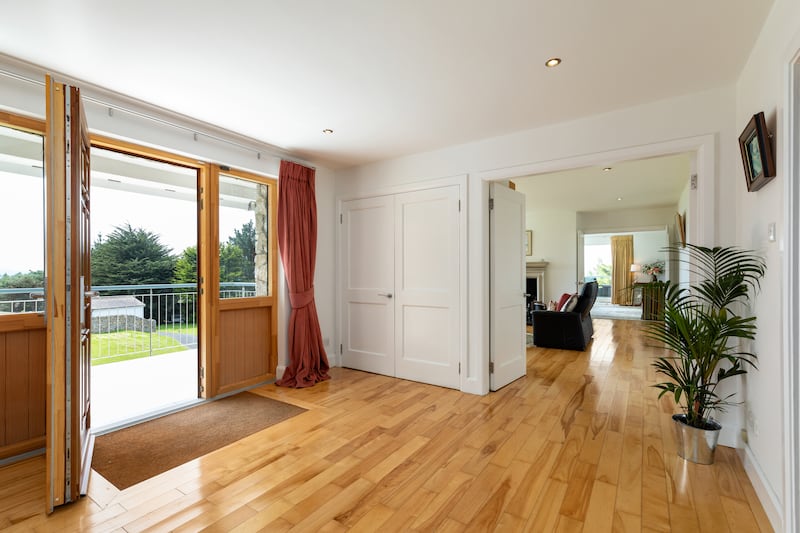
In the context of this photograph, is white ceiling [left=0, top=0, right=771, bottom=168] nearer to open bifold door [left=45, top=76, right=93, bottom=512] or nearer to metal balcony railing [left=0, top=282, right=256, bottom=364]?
open bifold door [left=45, top=76, right=93, bottom=512]

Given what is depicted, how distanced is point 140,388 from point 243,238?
6.22 feet

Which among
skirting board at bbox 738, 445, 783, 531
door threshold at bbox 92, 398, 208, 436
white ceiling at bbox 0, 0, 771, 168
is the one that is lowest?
door threshold at bbox 92, 398, 208, 436

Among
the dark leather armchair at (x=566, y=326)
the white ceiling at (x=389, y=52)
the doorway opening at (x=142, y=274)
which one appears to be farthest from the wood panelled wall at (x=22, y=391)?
the dark leather armchair at (x=566, y=326)

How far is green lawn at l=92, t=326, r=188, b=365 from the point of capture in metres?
4.72

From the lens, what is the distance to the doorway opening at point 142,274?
175 inches

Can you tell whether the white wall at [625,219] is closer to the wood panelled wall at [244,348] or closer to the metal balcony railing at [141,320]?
the wood panelled wall at [244,348]

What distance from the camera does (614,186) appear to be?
641 centimetres

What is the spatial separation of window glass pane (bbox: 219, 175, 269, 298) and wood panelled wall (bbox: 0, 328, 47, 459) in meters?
1.38

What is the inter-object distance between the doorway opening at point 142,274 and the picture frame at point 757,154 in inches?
187

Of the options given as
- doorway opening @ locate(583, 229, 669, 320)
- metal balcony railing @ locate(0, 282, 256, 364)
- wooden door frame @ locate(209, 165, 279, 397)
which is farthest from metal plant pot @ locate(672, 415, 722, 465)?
doorway opening @ locate(583, 229, 669, 320)

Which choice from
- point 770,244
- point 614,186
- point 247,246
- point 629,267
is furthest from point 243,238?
point 629,267

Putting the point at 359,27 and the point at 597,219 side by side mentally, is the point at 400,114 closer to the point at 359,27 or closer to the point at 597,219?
the point at 359,27

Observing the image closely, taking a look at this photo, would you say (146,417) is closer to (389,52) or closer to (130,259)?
(130,259)

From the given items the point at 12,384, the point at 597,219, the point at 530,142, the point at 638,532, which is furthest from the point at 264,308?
the point at 597,219
